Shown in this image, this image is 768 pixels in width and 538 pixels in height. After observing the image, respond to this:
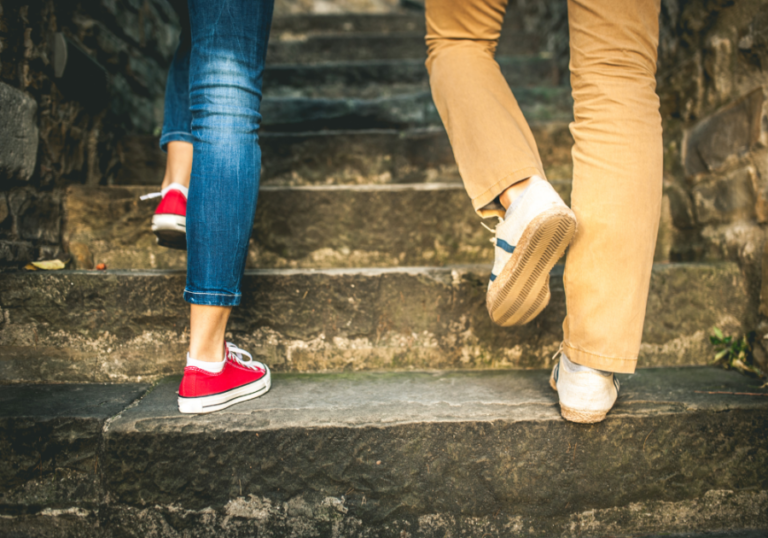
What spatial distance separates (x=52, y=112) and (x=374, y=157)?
1.20 metres

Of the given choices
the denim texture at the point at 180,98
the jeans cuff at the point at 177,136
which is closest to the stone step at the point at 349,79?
the denim texture at the point at 180,98

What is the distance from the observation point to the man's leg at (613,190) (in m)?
0.85

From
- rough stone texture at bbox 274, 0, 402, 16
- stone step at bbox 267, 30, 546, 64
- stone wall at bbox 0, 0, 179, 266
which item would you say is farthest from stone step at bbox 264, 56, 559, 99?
rough stone texture at bbox 274, 0, 402, 16

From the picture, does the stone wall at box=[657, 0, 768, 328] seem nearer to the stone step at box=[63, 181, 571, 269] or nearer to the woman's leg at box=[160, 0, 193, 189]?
the stone step at box=[63, 181, 571, 269]

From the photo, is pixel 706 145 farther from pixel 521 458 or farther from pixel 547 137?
pixel 521 458

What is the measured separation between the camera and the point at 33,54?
1393mm

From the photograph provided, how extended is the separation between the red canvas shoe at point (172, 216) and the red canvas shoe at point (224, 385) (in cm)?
33

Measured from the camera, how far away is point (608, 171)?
2.83 ft

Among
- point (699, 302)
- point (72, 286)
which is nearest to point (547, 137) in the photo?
point (699, 302)

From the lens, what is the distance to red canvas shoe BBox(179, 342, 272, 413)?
0.98m

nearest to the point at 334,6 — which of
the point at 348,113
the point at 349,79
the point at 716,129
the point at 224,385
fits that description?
the point at 349,79

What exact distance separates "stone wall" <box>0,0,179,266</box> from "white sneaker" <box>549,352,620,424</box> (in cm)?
158

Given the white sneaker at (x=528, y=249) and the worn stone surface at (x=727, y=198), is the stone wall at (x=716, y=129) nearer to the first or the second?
the worn stone surface at (x=727, y=198)

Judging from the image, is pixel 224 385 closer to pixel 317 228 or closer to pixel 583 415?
pixel 317 228
